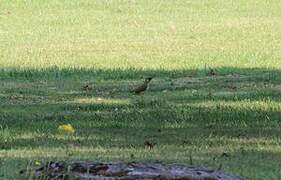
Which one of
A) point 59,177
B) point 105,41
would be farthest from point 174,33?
point 59,177

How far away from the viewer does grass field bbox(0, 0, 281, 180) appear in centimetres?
1025

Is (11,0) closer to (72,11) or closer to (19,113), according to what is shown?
(72,11)

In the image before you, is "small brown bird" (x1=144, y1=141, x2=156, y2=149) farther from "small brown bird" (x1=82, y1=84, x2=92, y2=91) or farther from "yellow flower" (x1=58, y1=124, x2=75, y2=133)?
"small brown bird" (x1=82, y1=84, x2=92, y2=91)

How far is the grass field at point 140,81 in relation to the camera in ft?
33.6

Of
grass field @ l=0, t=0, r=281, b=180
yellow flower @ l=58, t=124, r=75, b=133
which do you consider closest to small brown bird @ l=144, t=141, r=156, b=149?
grass field @ l=0, t=0, r=281, b=180

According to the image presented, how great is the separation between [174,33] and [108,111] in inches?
552

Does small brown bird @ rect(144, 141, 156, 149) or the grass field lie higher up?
the grass field

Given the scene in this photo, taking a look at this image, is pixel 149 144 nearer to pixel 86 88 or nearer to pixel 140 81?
pixel 86 88

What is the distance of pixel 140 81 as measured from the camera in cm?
1752

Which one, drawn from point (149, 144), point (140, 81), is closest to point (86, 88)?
point (140, 81)

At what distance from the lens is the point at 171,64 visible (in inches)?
819

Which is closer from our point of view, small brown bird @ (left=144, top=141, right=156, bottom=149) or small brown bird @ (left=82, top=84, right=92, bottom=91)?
small brown bird @ (left=144, top=141, right=156, bottom=149)

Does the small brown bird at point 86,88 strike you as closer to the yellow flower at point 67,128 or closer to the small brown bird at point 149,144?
the yellow flower at point 67,128

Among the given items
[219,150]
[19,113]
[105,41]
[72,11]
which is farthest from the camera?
[72,11]
